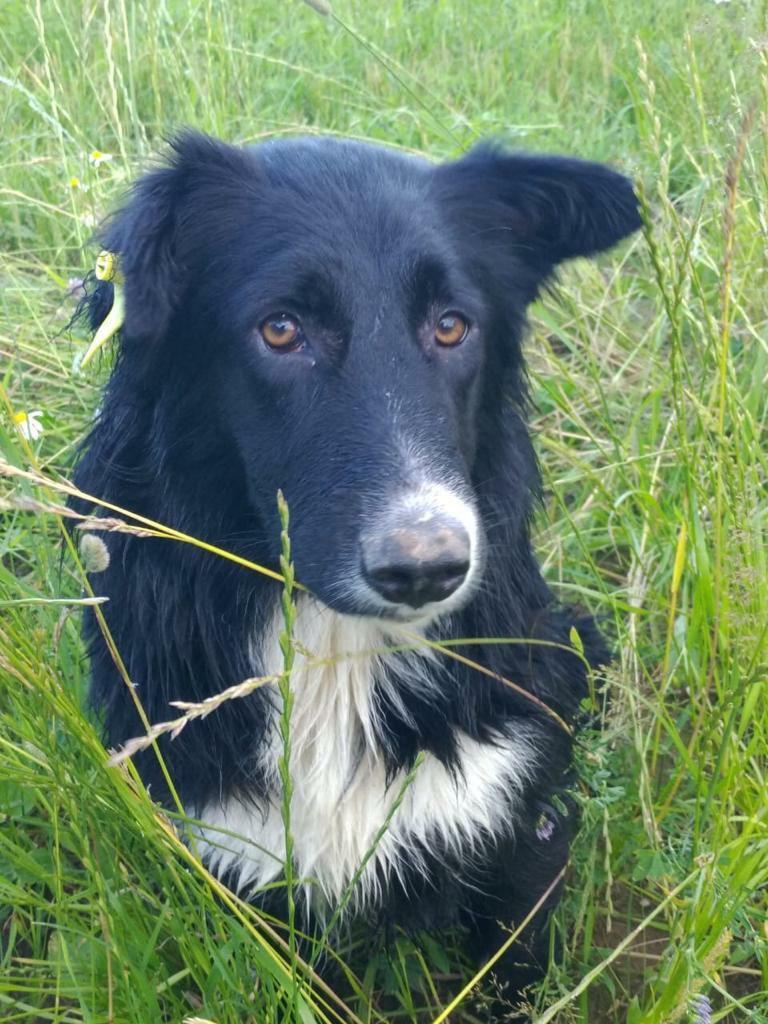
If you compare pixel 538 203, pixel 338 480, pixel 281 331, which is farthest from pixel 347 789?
pixel 538 203

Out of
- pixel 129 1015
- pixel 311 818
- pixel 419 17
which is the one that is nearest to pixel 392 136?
pixel 419 17

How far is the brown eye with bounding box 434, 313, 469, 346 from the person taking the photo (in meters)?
1.88

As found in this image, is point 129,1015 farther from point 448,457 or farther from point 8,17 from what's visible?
point 8,17

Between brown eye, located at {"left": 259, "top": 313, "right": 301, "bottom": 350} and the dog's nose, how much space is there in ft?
1.31

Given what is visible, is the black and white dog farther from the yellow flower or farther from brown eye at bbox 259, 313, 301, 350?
the yellow flower

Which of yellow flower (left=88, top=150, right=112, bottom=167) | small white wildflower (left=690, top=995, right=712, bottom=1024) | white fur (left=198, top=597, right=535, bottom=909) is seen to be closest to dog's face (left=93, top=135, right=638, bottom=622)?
white fur (left=198, top=597, right=535, bottom=909)

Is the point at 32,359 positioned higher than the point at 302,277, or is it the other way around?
the point at 302,277

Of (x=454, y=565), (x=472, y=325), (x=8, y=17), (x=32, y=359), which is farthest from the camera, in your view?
(x=8, y=17)

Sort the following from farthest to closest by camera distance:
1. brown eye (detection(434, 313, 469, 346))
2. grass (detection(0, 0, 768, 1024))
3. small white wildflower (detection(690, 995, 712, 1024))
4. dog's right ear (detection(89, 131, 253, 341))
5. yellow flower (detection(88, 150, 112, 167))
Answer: yellow flower (detection(88, 150, 112, 167)) < brown eye (detection(434, 313, 469, 346)) < dog's right ear (detection(89, 131, 253, 341)) < grass (detection(0, 0, 768, 1024)) < small white wildflower (detection(690, 995, 712, 1024))

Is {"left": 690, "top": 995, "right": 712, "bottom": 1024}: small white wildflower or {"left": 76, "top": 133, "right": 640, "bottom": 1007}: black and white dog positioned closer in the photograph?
{"left": 690, "top": 995, "right": 712, "bottom": 1024}: small white wildflower

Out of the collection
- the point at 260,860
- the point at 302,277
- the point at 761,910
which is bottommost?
the point at 761,910

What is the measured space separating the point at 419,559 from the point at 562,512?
1.47 metres

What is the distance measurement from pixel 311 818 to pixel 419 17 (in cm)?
403

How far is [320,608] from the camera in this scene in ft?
6.75
